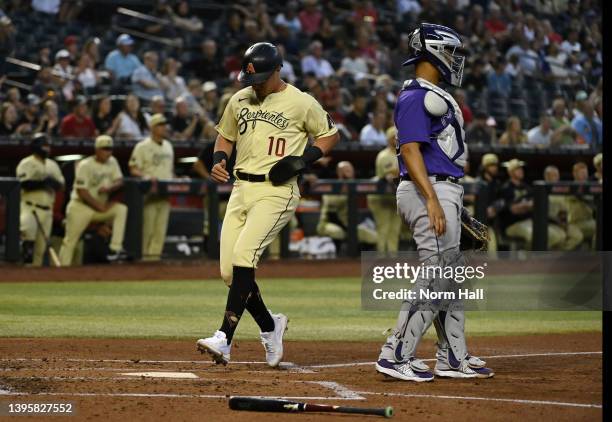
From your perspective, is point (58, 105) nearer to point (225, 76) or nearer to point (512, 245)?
point (225, 76)

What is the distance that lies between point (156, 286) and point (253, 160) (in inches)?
281

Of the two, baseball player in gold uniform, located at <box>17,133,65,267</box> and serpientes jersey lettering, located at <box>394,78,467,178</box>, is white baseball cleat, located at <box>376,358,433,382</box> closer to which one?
serpientes jersey lettering, located at <box>394,78,467,178</box>

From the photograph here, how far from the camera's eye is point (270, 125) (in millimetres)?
7172

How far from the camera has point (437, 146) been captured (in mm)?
6543

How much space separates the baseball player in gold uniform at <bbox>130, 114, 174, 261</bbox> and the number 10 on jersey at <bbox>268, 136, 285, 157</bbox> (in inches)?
355

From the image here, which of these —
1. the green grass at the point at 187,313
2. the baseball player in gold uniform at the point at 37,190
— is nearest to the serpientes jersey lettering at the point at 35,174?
the baseball player in gold uniform at the point at 37,190

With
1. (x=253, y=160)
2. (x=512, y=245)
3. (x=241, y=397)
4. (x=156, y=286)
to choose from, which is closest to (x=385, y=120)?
(x=512, y=245)

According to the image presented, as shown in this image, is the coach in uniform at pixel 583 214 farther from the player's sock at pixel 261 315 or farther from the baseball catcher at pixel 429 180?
the baseball catcher at pixel 429 180

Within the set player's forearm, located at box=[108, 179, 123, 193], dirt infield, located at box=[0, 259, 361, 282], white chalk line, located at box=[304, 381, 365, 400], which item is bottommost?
white chalk line, located at box=[304, 381, 365, 400]

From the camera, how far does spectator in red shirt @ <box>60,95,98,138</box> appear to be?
16562 millimetres

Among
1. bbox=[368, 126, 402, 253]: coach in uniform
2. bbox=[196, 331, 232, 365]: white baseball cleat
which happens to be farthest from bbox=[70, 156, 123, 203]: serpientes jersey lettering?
bbox=[196, 331, 232, 365]: white baseball cleat

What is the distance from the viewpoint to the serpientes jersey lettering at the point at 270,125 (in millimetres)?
7164

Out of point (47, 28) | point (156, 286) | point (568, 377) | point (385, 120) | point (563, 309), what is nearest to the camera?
point (568, 377)

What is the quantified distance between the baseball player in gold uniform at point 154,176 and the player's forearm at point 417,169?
996cm
